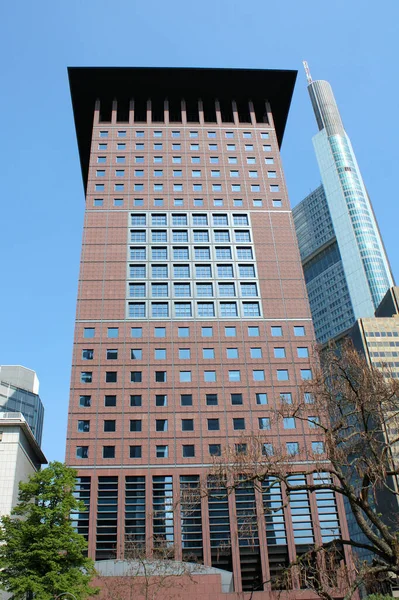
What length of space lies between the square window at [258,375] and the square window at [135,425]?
13.6 m

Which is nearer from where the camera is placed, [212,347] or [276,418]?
[276,418]

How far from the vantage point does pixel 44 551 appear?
35.1 m

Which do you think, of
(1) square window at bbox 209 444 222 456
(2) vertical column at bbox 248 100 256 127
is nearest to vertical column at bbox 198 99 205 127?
(2) vertical column at bbox 248 100 256 127

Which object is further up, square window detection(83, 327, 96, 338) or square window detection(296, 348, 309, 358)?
square window detection(83, 327, 96, 338)

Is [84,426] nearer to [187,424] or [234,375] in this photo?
[187,424]

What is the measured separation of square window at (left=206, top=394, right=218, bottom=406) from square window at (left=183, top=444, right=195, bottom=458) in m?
5.01

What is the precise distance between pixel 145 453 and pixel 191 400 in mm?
7502

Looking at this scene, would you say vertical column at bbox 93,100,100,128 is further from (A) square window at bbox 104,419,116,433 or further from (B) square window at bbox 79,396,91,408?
(A) square window at bbox 104,419,116,433

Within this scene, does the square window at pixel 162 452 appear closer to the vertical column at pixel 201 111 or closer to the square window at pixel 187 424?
the square window at pixel 187 424

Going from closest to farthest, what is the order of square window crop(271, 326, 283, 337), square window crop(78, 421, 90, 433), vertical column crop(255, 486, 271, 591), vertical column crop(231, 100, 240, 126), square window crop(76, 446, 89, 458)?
vertical column crop(255, 486, 271, 591)
square window crop(76, 446, 89, 458)
square window crop(78, 421, 90, 433)
square window crop(271, 326, 283, 337)
vertical column crop(231, 100, 240, 126)

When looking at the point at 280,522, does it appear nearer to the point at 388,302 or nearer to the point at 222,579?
the point at 222,579

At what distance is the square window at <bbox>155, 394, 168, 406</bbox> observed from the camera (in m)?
60.5

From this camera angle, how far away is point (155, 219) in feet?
246

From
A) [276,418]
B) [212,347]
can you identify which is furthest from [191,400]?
[276,418]
